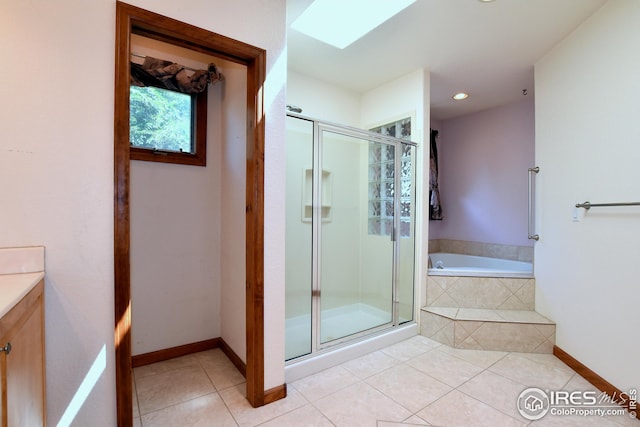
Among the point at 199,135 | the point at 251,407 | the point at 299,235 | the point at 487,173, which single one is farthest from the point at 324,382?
the point at 487,173

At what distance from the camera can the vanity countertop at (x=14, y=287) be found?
31.0 inches

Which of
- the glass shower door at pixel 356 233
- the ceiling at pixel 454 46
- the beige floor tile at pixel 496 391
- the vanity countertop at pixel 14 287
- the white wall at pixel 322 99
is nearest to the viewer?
the vanity countertop at pixel 14 287

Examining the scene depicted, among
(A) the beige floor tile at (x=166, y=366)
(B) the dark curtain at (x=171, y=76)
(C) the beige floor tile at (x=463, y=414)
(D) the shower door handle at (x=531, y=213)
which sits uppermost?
(B) the dark curtain at (x=171, y=76)

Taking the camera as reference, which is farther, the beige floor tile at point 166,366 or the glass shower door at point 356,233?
the glass shower door at point 356,233

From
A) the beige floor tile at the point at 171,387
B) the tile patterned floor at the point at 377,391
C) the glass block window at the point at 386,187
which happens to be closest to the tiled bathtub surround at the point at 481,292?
the tile patterned floor at the point at 377,391

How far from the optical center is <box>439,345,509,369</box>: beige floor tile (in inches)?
87.8

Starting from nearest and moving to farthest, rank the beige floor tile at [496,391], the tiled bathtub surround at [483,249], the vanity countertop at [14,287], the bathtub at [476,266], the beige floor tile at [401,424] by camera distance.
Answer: the vanity countertop at [14,287] < the beige floor tile at [401,424] < the beige floor tile at [496,391] < the bathtub at [476,266] < the tiled bathtub surround at [483,249]

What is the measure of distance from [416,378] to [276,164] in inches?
68.3

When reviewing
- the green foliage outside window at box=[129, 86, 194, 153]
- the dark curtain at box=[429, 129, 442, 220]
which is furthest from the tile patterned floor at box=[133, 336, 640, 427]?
the dark curtain at box=[429, 129, 442, 220]

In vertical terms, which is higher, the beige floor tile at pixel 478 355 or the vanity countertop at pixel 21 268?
the vanity countertop at pixel 21 268

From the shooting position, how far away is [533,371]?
82.9 inches

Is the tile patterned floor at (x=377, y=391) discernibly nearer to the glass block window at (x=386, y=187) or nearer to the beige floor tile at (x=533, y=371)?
the beige floor tile at (x=533, y=371)

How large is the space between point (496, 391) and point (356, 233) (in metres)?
1.60

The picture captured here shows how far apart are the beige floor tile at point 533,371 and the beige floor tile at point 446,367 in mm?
185
